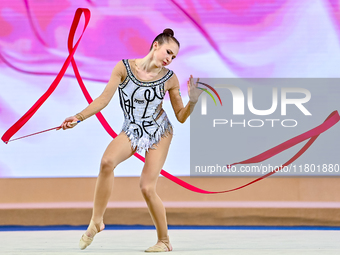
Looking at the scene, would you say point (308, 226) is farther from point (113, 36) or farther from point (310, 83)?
point (113, 36)

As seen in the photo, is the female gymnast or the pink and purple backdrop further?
the pink and purple backdrop

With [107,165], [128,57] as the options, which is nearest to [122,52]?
[128,57]

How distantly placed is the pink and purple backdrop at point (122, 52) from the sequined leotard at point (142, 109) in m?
1.70

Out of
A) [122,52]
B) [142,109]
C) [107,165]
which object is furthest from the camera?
[122,52]

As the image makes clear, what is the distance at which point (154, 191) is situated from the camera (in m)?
2.74

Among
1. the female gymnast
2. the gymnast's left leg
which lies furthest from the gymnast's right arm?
the gymnast's left leg

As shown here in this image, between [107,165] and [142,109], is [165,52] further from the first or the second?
[107,165]

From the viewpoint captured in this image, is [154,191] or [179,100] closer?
[154,191]

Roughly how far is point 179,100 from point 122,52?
6.11 ft

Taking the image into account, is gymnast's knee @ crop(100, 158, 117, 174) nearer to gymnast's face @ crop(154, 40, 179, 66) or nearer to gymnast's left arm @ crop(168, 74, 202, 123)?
gymnast's left arm @ crop(168, 74, 202, 123)

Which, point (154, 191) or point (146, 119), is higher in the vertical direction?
point (146, 119)

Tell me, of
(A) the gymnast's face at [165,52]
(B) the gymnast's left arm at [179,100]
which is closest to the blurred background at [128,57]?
(B) the gymnast's left arm at [179,100]

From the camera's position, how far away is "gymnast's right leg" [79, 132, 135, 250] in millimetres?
2676

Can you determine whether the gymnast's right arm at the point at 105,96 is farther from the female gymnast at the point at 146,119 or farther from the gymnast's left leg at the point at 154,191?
the gymnast's left leg at the point at 154,191
